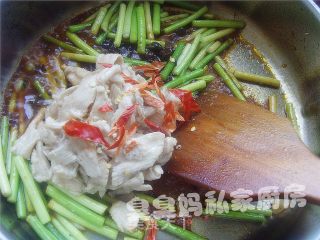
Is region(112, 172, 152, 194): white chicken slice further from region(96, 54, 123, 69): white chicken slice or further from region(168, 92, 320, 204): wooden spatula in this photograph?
region(96, 54, 123, 69): white chicken slice

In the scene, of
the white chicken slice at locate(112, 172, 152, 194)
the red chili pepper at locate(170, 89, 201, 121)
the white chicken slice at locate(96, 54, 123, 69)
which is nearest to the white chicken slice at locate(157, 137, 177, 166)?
the white chicken slice at locate(112, 172, 152, 194)

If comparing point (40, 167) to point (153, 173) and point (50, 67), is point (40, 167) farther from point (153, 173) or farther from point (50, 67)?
point (50, 67)

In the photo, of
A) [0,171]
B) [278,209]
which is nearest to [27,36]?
[0,171]

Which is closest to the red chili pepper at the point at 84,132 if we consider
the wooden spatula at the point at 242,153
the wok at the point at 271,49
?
the wooden spatula at the point at 242,153

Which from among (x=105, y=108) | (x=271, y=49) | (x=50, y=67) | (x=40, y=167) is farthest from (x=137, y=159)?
(x=271, y=49)

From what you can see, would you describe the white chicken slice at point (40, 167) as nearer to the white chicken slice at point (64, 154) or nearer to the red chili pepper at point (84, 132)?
the white chicken slice at point (64, 154)

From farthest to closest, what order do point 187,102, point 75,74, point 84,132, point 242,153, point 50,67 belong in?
point 50,67
point 75,74
point 187,102
point 242,153
point 84,132
